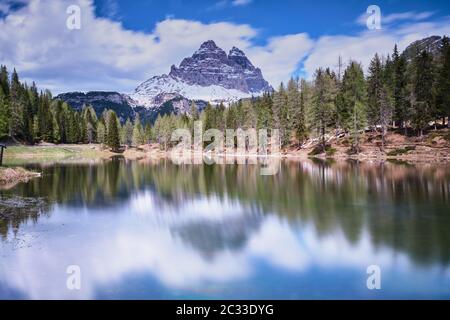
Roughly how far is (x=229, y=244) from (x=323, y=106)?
249 ft

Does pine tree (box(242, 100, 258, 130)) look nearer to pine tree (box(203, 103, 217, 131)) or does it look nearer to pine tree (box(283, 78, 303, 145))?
pine tree (box(283, 78, 303, 145))

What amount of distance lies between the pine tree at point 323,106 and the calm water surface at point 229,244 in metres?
55.6

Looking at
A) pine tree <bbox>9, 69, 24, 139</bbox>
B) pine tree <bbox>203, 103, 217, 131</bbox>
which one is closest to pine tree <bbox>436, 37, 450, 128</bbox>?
pine tree <bbox>203, 103, 217, 131</bbox>

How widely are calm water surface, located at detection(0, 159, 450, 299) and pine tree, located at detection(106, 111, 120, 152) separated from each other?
99259 millimetres

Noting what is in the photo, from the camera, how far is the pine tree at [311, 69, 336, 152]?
90.1 m

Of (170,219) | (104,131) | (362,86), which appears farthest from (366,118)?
(104,131)

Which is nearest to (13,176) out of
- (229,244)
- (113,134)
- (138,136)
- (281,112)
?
(229,244)

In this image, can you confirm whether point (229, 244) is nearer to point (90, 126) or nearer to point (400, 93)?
point (400, 93)

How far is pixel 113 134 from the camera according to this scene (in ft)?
444

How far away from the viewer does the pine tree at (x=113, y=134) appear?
13275 centimetres

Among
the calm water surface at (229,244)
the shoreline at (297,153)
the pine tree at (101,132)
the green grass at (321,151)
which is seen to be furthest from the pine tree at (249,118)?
the calm water surface at (229,244)

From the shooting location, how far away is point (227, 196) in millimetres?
34562

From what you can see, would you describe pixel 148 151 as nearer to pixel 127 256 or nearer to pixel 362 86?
pixel 362 86
